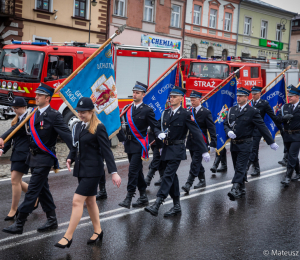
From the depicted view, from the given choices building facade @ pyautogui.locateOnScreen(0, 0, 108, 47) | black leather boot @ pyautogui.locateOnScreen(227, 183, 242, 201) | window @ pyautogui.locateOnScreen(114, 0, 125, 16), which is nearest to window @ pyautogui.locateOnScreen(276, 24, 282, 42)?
window @ pyautogui.locateOnScreen(114, 0, 125, 16)

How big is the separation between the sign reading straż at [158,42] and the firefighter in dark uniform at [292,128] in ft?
66.2

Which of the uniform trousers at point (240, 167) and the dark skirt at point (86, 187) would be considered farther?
the uniform trousers at point (240, 167)

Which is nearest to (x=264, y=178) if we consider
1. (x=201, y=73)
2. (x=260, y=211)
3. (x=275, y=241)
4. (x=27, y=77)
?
(x=260, y=211)

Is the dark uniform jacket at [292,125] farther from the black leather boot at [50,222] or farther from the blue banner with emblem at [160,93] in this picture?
the black leather boot at [50,222]

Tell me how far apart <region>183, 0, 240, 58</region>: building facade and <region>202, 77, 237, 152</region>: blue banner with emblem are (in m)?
22.2

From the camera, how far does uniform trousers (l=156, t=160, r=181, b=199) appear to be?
640 cm

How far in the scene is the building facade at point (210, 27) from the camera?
32688 millimetres

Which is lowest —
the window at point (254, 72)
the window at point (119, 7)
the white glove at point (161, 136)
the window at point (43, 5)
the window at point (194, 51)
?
the white glove at point (161, 136)

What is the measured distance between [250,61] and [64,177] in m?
16.6

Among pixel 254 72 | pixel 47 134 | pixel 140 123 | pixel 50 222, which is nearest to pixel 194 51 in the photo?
pixel 254 72

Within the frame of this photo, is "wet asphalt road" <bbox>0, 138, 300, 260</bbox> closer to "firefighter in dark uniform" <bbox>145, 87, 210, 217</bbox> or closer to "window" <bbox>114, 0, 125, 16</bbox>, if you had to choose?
"firefighter in dark uniform" <bbox>145, 87, 210, 217</bbox>

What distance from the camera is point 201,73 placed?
1980 cm

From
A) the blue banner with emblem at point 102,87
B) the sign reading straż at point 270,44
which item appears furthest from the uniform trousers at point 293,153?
the sign reading straż at point 270,44

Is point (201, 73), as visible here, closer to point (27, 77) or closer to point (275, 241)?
point (27, 77)
